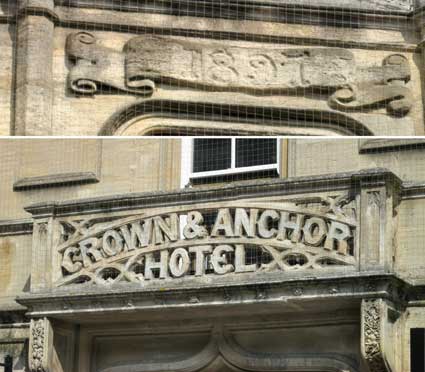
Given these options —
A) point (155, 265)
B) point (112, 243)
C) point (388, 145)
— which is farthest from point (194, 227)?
point (388, 145)

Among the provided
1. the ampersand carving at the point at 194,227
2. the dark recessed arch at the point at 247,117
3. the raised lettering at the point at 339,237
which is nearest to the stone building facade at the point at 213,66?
the dark recessed arch at the point at 247,117

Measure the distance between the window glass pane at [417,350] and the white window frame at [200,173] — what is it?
2.42 meters

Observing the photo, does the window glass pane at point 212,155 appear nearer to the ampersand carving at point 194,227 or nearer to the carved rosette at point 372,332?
the ampersand carving at point 194,227

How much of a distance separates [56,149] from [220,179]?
1929 millimetres

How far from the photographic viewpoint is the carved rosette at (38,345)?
16.0 metres

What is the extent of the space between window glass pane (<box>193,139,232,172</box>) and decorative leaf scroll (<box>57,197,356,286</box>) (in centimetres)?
102

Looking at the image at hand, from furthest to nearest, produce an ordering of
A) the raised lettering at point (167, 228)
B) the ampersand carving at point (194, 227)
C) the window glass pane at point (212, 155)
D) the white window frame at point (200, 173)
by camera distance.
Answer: the window glass pane at point (212, 155) < the white window frame at point (200, 173) < the raised lettering at point (167, 228) < the ampersand carving at point (194, 227)

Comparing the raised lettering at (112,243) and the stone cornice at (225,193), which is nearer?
the stone cornice at (225,193)

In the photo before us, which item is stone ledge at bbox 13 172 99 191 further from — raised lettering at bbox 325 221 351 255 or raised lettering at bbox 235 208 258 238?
raised lettering at bbox 325 221 351 255

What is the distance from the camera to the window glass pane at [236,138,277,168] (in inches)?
659

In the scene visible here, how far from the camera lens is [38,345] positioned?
52.6 feet

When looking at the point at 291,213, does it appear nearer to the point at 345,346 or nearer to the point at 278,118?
the point at 345,346

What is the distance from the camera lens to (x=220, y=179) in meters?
16.9

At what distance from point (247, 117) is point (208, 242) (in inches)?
148
